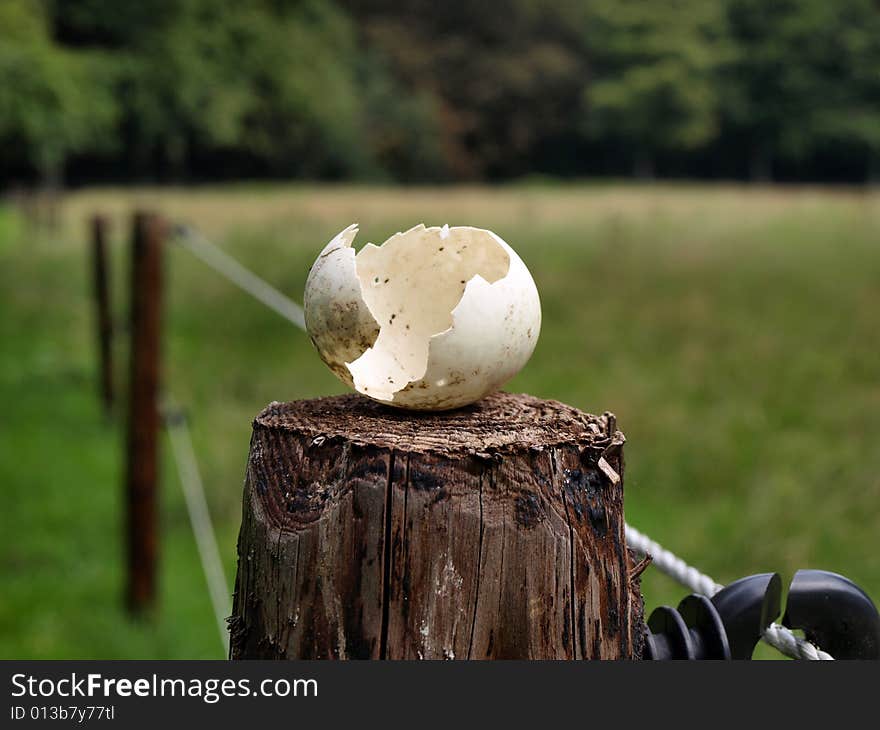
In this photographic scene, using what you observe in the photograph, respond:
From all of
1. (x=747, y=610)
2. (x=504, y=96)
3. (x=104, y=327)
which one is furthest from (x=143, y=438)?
(x=504, y=96)

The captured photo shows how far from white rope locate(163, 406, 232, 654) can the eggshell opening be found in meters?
2.42

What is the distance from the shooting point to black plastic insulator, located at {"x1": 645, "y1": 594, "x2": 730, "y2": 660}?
1242 mm

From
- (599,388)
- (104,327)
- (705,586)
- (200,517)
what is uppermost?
(705,586)

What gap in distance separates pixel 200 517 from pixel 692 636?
412 centimetres

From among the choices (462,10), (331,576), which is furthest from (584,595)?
(462,10)

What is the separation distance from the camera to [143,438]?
14.4 feet

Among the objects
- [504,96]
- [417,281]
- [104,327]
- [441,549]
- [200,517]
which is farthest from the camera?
[504,96]

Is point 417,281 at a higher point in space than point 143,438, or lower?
higher

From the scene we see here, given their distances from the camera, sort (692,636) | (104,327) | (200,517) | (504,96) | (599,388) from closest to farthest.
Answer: (692,636) → (200,517) → (599,388) → (104,327) → (504,96)

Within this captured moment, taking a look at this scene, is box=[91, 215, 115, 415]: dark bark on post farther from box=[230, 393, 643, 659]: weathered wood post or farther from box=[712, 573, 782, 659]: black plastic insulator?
box=[712, 573, 782, 659]: black plastic insulator

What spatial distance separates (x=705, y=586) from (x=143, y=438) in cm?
333

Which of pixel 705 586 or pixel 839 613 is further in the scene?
pixel 705 586

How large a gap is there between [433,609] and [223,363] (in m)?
7.40

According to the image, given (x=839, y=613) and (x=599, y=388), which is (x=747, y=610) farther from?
(x=599, y=388)
